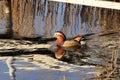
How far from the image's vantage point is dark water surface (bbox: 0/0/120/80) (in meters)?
8.39

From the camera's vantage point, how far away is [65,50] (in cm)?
1084

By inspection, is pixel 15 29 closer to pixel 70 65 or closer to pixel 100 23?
pixel 100 23

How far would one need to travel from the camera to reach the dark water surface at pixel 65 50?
839 centimetres

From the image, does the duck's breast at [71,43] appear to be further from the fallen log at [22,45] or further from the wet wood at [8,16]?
the wet wood at [8,16]

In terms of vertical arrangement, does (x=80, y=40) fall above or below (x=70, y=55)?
above

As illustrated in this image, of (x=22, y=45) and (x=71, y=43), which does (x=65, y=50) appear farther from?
(x=22, y=45)

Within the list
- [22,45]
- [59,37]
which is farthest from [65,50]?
[22,45]

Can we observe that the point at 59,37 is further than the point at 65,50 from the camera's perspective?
Yes

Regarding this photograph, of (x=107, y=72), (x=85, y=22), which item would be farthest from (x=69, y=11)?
(x=107, y=72)

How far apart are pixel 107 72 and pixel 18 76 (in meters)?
1.65

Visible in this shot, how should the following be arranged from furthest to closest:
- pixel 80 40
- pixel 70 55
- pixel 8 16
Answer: pixel 8 16, pixel 80 40, pixel 70 55

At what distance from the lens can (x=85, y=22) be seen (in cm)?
1358

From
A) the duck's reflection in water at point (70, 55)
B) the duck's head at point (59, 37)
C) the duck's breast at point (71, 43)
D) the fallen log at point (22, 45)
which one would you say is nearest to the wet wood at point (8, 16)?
the fallen log at point (22, 45)

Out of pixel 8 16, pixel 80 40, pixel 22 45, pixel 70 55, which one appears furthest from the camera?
pixel 8 16
